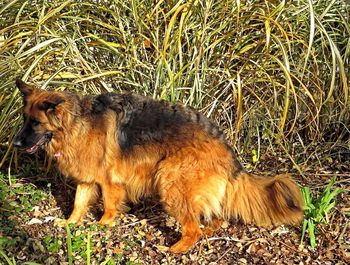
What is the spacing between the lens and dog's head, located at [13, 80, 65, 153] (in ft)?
11.7

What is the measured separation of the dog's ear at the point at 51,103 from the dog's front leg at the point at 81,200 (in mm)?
754

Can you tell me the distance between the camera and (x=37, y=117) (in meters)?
3.60

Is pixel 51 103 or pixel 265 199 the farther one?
pixel 265 199

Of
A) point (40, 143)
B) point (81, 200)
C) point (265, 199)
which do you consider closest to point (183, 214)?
point (265, 199)

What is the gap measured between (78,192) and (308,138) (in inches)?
90.0

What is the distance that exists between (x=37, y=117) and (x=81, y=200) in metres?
0.82

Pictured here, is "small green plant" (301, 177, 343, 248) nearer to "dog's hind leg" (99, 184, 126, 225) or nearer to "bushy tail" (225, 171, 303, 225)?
"bushy tail" (225, 171, 303, 225)

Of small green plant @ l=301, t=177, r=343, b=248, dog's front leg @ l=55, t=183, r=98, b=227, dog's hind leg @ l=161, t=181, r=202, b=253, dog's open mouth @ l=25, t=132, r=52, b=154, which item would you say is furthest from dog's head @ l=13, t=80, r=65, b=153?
small green plant @ l=301, t=177, r=343, b=248

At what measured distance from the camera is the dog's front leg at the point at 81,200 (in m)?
4.00

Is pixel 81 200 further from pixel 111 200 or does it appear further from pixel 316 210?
pixel 316 210

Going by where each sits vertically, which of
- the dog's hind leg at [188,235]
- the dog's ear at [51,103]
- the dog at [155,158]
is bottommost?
the dog's hind leg at [188,235]

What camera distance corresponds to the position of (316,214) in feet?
12.1

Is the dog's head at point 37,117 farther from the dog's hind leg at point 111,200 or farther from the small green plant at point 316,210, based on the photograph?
the small green plant at point 316,210

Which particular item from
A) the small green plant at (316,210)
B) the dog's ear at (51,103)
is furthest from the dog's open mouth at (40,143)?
the small green plant at (316,210)
